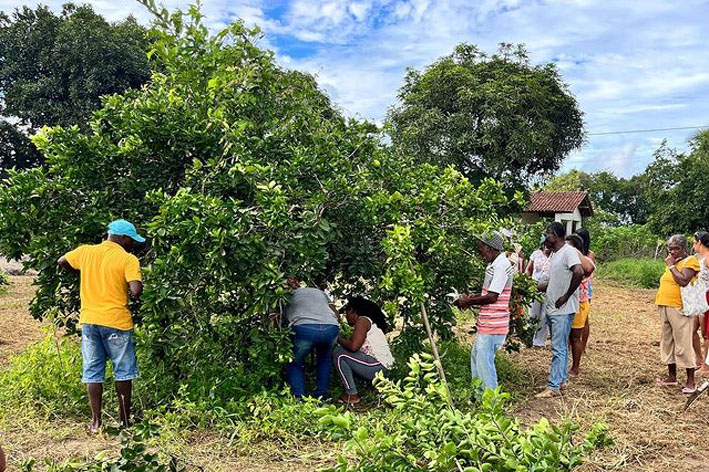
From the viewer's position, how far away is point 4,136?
72.2 ft

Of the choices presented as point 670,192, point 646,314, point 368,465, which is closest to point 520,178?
point 670,192

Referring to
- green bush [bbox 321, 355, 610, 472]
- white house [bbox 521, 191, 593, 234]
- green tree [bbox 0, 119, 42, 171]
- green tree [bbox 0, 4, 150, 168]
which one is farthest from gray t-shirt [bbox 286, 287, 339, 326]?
white house [bbox 521, 191, 593, 234]

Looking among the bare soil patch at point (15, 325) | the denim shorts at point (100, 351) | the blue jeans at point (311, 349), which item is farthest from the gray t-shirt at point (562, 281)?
the bare soil patch at point (15, 325)

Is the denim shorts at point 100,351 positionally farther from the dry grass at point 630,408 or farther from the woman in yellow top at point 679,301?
the woman in yellow top at point 679,301

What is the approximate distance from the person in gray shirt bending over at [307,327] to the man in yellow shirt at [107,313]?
1.30m

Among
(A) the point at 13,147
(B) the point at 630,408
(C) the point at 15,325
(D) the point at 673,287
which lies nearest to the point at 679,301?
(D) the point at 673,287

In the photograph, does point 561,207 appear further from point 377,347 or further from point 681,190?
point 377,347

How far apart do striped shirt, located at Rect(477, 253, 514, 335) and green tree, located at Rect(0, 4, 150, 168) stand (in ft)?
59.7

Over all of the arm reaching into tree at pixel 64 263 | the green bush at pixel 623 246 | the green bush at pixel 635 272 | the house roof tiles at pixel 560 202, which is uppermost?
the house roof tiles at pixel 560 202

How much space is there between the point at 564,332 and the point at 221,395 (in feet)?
11.0

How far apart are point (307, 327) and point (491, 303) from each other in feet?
5.20

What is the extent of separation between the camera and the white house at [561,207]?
34656 mm

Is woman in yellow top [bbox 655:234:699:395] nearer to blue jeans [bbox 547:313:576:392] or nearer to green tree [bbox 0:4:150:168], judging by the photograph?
blue jeans [bbox 547:313:576:392]

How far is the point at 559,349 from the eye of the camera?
20.7 feet
